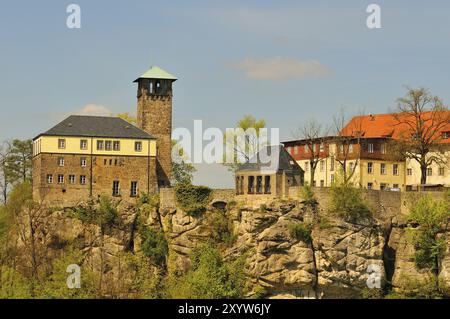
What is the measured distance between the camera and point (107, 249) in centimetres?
10494

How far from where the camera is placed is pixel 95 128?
107 m

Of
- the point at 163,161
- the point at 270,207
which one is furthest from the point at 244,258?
the point at 163,161

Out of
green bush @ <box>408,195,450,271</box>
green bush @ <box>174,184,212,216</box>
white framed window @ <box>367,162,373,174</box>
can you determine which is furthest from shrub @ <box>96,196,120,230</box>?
green bush @ <box>408,195,450,271</box>

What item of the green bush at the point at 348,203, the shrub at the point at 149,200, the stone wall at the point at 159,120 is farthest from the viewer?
the stone wall at the point at 159,120

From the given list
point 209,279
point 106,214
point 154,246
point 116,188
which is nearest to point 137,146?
point 116,188

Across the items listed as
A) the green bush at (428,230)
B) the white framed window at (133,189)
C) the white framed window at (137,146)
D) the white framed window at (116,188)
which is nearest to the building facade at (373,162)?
the green bush at (428,230)

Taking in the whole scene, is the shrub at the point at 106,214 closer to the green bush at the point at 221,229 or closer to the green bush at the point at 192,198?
the green bush at the point at 192,198

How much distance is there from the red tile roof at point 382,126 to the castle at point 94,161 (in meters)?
18.0

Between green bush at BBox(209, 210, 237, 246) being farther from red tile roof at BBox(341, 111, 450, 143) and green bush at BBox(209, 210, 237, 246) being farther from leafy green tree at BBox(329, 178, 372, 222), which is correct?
red tile roof at BBox(341, 111, 450, 143)

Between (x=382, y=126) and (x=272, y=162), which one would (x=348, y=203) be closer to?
(x=272, y=162)

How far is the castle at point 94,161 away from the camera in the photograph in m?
105

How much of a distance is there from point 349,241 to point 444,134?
1745 cm

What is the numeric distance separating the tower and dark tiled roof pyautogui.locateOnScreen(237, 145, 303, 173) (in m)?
7.74
